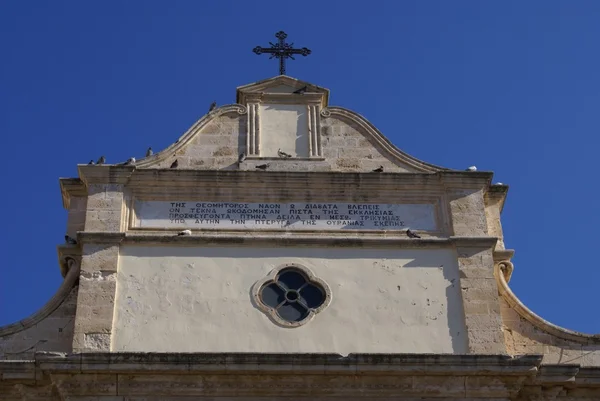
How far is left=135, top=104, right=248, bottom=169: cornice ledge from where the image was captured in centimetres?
1573

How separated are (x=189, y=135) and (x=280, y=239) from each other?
209 centimetres

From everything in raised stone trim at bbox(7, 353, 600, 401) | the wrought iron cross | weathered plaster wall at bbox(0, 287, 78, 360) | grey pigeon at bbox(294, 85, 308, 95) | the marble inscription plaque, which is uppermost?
the wrought iron cross

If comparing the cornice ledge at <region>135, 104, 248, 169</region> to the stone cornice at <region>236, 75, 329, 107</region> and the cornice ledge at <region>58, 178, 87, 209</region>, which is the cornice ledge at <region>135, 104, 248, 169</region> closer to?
the stone cornice at <region>236, 75, 329, 107</region>

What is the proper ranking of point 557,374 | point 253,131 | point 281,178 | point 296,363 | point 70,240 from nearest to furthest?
point 296,363, point 557,374, point 70,240, point 281,178, point 253,131

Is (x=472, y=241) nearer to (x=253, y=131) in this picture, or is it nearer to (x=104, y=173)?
(x=253, y=131)

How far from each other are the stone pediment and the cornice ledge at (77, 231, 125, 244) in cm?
125

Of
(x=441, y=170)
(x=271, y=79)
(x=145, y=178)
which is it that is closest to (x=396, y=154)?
(x=441, y=170)

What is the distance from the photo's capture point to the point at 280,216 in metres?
15.3

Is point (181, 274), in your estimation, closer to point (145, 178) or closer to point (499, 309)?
point (145, 178)

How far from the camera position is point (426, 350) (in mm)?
14234

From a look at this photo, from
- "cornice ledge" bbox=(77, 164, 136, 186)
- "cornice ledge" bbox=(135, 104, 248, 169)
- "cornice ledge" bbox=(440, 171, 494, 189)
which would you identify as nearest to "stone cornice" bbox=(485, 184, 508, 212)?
"cornice ledge" bbox=(440, 171, 494, 189)

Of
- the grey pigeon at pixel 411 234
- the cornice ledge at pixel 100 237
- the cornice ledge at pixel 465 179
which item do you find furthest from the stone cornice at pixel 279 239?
the cornice ledge at pixel 465 179

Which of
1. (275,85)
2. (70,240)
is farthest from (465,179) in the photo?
(70,240)

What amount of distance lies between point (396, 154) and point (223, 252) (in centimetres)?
276
